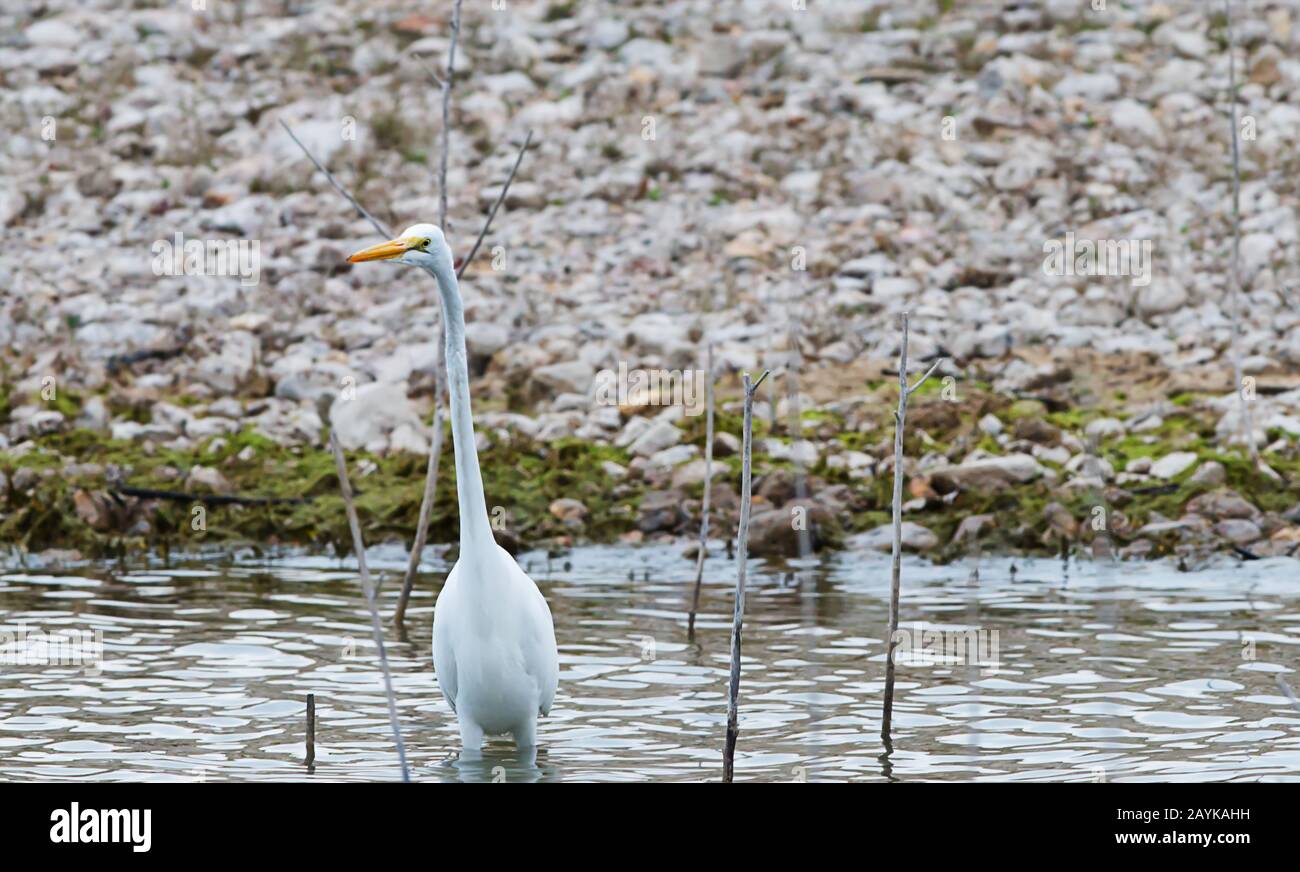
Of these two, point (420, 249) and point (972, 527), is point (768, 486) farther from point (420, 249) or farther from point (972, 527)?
point (420, 249)

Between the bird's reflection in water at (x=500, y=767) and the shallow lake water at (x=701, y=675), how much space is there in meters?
0.02

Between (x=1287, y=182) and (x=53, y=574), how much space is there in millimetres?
12699

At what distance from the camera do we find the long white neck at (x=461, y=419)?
7547 mm

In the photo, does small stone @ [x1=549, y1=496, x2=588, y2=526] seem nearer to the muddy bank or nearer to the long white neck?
the muddy bank

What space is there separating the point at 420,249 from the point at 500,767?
2.24 meters

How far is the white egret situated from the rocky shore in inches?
104

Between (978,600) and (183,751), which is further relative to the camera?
(978,600)

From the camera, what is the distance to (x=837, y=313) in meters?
16.5

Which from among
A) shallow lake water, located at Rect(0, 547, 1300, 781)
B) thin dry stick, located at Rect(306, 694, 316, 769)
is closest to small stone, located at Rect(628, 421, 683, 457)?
shallow lake water, located at Rect(0, 547, 1300, 781)

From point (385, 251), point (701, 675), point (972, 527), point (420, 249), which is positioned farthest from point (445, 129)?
point (972, 527)

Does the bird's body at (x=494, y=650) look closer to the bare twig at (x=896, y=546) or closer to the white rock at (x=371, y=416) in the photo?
the bare twig at (x=896, y=546)
